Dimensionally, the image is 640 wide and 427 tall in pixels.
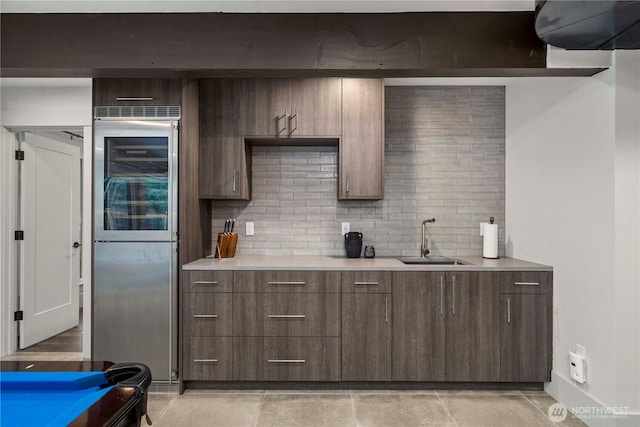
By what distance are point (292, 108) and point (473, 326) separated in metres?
2.19

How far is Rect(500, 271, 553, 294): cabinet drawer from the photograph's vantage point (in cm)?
291

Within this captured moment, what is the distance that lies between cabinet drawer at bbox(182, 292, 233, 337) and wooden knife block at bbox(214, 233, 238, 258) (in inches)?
20.1

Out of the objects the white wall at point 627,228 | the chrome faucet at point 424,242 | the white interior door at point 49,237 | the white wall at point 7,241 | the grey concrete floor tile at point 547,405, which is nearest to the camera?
the white wall at point 627,228

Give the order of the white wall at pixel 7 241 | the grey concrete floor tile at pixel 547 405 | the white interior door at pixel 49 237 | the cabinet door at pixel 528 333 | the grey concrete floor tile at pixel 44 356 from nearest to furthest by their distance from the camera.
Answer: the grey concrete floor tile at pixel 547 405
the cabinet door at pixel 528 333
the grey concrete floor tile at pixel 44 356
the white wall at pixel 7 241
the white interior door at pixel 49 237

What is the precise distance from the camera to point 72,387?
137 centimetres

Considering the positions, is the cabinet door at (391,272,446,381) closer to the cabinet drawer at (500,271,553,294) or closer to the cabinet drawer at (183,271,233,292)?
the cabinet drawer at (500,271,553,294)

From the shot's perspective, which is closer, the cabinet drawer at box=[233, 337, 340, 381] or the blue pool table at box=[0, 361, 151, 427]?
the blue pool table at box=[0, 361, 151, 427]

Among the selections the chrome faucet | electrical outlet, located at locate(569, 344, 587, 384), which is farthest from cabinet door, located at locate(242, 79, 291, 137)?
electrical outlet, located at locate(569, 344, 587, 384)

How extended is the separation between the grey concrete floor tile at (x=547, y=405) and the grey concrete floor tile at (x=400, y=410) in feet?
2.20

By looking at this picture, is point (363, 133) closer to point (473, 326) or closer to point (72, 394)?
point (473, 326)

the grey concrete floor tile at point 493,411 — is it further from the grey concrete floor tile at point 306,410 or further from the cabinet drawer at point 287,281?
the cabinet drawer at point 287,281

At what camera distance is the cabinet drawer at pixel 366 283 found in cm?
294

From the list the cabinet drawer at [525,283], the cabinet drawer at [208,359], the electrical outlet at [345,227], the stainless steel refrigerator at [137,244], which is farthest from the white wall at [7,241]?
the cabinet drawer at [525,283]

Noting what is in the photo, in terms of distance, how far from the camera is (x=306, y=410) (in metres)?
2.71
